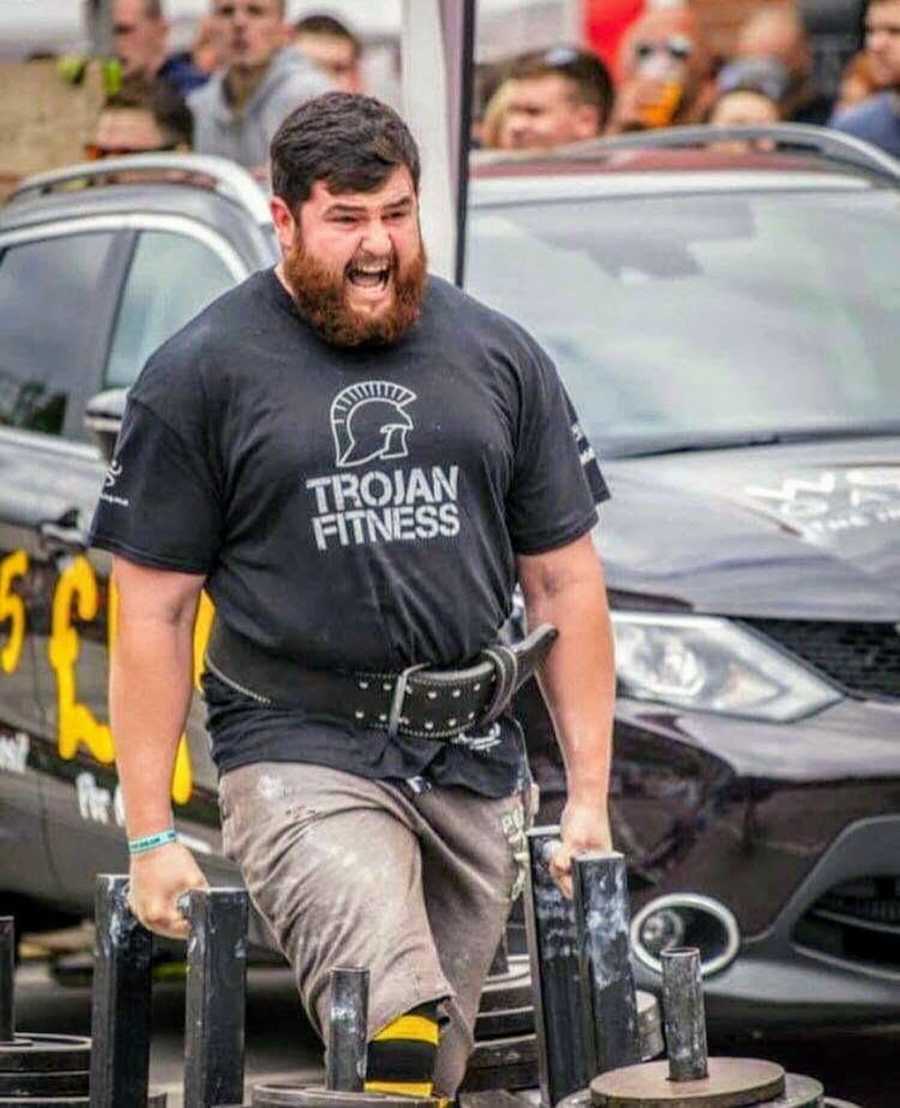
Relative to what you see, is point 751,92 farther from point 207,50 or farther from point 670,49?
point 207,50

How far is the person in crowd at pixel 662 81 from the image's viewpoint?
41.3 feet

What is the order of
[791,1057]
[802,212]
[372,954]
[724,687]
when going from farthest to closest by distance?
[802,212], [791,1057], [724,687], [372,954]

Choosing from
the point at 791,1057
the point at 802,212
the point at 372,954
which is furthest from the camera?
the point at 802,212

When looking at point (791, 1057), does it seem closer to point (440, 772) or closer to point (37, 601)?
point (37, 601)

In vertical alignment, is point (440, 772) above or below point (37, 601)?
below

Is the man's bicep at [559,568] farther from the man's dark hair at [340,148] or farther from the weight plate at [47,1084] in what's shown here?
the weight plate at [47,1084]

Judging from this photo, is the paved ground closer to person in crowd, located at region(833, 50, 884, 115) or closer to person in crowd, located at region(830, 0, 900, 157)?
person in crowd, located at region(830, 0, 900, 157)

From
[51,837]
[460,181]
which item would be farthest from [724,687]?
[51,837]

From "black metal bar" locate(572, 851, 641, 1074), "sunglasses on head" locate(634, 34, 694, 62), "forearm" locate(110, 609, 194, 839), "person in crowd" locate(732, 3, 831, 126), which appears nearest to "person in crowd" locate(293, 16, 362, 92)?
"sunglasses on head" locate(634, 34, 694, 62)

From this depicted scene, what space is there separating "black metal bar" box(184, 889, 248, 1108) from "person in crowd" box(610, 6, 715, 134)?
25.5ft

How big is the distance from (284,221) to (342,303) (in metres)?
0.17

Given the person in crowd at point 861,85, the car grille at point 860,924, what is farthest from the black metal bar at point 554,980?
the person in crowd at point 861,85

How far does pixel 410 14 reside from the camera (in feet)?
21.7

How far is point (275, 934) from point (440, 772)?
14.0 inches
